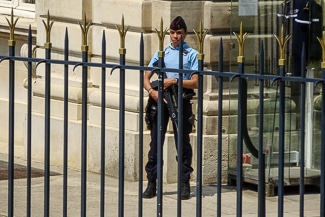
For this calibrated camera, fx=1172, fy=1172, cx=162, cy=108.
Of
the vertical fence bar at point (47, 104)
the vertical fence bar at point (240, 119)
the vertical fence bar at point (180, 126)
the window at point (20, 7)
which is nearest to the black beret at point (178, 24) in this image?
the vertical fence bar at point (47, 104)

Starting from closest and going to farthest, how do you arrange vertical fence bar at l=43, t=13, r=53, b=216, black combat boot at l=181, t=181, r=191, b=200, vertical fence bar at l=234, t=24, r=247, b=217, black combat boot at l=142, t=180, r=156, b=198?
vertical fence bar at l=234, t=24, r=247, b=217 < vertical fence bar at l=43, t=13, r=53, b=216 < black combat boot at l=181, t=181, r=191, b=200 < black combat boot at l=142, t=180, r=156, b=198

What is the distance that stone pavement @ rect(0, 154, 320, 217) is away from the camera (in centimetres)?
900

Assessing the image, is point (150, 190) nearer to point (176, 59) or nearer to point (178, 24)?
point (176, 59)

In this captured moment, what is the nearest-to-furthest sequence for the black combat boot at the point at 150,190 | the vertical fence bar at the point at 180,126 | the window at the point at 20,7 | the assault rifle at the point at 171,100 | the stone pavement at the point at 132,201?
1. the vertical fence bar at the point at 180,126
2. the stone pavement at the point at 132,201
3. the assault rifle at the point at 171,100
4. the black combat boot at the point at 150,190
5. the window at the point at 20,7

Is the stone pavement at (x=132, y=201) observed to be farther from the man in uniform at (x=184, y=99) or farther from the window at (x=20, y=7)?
the window at (x=20, y=7)

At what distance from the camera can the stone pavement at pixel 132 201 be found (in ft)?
29.5

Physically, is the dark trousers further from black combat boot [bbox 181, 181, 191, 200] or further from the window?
the window

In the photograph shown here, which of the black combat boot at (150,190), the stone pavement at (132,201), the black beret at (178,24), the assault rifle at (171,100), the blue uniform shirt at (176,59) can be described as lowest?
the stone pavement at (132,201)

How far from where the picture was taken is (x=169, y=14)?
10.3 metres

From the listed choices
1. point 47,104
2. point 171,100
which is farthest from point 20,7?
point 47,104

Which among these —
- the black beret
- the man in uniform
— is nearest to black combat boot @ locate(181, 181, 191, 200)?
the man in uniform

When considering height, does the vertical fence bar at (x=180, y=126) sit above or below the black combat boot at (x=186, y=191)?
above

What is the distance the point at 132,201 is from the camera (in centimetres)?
959

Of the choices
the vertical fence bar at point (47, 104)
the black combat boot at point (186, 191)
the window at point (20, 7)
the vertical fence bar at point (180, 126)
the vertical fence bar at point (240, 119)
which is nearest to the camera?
the vertical fence bar at point (240, 119)
